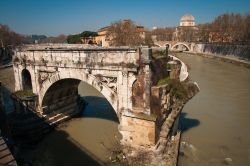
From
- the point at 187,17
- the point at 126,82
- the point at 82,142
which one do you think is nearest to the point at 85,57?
the point at 126,82

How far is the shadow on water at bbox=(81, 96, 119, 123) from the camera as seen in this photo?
13.4 meters

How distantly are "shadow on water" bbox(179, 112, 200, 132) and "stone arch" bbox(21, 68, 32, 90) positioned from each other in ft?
26.4

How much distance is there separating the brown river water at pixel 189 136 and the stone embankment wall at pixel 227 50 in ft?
74.3

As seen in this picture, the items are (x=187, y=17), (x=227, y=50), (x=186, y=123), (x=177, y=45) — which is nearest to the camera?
(x=186, y=123)

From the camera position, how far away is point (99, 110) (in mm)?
14625

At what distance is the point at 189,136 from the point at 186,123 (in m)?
1.50

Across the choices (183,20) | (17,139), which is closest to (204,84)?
(17,139)

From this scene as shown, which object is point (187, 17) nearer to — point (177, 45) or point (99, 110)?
point (177, 45)

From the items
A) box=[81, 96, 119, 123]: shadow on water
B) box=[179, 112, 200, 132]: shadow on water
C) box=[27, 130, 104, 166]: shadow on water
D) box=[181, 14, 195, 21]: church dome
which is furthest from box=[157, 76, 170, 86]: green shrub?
box=[181, 14, 195, 21]: church dome

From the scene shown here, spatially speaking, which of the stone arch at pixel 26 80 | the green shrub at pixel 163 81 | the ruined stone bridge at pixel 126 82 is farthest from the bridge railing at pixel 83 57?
the green shrub at pixel 163 81

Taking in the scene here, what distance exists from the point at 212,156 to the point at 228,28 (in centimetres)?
4390

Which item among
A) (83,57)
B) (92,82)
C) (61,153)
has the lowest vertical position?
(61,153)

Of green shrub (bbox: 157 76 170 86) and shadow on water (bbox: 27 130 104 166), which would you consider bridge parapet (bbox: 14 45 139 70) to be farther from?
shadow on water (bbox: 27 130 104 166)

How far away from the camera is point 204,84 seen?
73.4 feet
